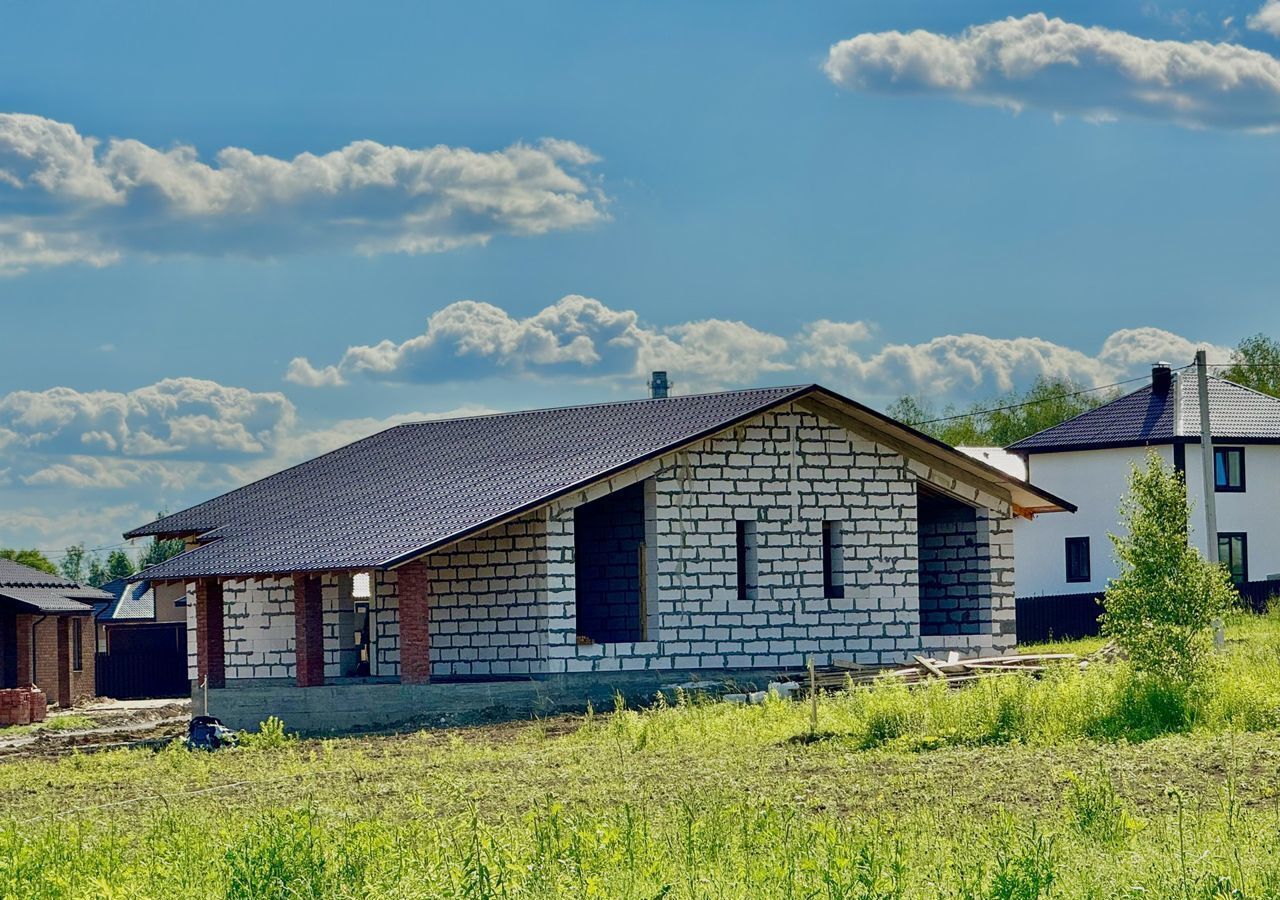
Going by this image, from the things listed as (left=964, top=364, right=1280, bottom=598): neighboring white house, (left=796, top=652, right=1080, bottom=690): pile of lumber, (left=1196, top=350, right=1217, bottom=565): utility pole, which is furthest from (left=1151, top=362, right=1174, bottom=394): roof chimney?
(left=796, top=652, right=1080, bottom=690): pile of lumber

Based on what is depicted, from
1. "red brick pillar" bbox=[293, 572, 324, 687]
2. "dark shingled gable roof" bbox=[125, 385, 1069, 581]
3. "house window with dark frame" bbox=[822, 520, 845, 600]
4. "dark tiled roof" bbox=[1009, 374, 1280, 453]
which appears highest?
"dark tiled roof" bbox=[1009, 374, 1280, 453]

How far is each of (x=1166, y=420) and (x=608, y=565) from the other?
26.8m

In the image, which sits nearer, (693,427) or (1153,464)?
(1153,464)

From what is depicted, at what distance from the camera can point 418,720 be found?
1055 inches

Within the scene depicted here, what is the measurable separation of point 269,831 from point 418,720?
1608cm

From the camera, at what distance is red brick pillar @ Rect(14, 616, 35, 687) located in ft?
139

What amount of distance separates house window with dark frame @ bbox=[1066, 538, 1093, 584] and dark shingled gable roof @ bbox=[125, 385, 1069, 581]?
2137 centimetres

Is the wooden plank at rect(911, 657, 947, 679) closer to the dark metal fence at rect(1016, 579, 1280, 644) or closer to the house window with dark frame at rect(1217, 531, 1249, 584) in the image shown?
the dark metal fence at rect(1016, 579, 1280, 644)

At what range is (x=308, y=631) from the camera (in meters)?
29.7

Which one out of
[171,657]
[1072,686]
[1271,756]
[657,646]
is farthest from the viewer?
[171,657]

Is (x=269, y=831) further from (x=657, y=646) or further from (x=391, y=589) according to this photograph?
(x=391, y=589)

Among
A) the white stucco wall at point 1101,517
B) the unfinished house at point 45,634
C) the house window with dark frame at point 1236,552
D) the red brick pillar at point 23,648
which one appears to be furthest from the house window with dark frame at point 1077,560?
the red brick pillar at point 23,648

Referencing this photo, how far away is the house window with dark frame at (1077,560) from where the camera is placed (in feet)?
176

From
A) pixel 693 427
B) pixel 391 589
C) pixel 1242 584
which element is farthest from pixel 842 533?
pixel 1242 584
